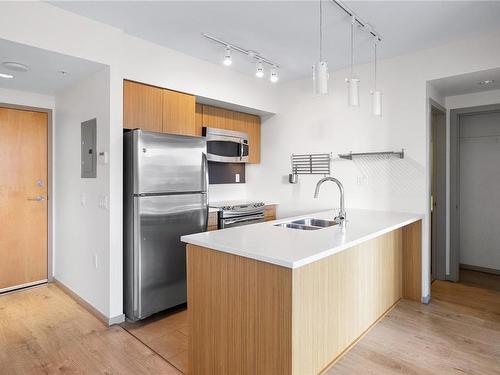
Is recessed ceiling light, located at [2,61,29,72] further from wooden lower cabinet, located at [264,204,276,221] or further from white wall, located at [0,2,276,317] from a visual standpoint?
wooden lower cabinet, located at [264,204,276,221]

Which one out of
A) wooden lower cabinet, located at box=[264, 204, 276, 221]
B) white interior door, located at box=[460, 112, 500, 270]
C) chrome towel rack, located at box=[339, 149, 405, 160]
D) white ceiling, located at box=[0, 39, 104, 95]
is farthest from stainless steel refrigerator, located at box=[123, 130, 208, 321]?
white interior door, located at box=[460, 112, 500, 270]

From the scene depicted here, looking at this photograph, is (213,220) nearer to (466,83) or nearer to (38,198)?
(38,198)

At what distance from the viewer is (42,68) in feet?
9.18

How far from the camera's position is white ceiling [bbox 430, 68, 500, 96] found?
304 centimetres

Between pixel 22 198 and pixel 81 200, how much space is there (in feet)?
3.16

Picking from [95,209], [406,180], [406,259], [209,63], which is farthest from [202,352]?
[209,63]

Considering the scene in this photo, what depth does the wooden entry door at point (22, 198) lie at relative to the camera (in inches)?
137

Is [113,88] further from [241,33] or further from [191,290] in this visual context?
[191,290]

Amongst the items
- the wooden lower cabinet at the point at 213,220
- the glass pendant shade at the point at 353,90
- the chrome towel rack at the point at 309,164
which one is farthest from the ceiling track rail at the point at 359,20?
the wooden lower cabinet at the point at 213,220

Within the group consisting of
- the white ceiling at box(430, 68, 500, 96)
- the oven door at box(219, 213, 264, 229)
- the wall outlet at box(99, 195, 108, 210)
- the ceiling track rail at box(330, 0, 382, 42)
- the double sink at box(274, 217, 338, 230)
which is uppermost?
the ceiling track rail at box(330, 0, 382, 42)

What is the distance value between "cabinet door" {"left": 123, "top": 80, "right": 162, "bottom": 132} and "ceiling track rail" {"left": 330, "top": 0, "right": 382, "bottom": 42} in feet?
5.73

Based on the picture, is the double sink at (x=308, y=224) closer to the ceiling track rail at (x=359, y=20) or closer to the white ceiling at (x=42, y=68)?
the ceiling track rail at (x=359, y=20)

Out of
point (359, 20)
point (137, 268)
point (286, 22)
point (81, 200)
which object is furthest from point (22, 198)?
point (359, 20)

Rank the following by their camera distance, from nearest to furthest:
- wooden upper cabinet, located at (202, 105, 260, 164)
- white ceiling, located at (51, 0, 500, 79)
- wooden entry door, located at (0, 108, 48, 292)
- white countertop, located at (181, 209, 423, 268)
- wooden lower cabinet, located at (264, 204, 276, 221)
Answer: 1. white countertop, located at (181, 209, 423, 268)
2. white ceiling, located at (51, 0, 500, 79)
3. wooden entry door, located at (0, 108, 48, 292)
4. wooden upper cabinet, located at (202, 105, 260, 164)
5. wooden lower cabinet, located at (264, 204, 276, 221)
